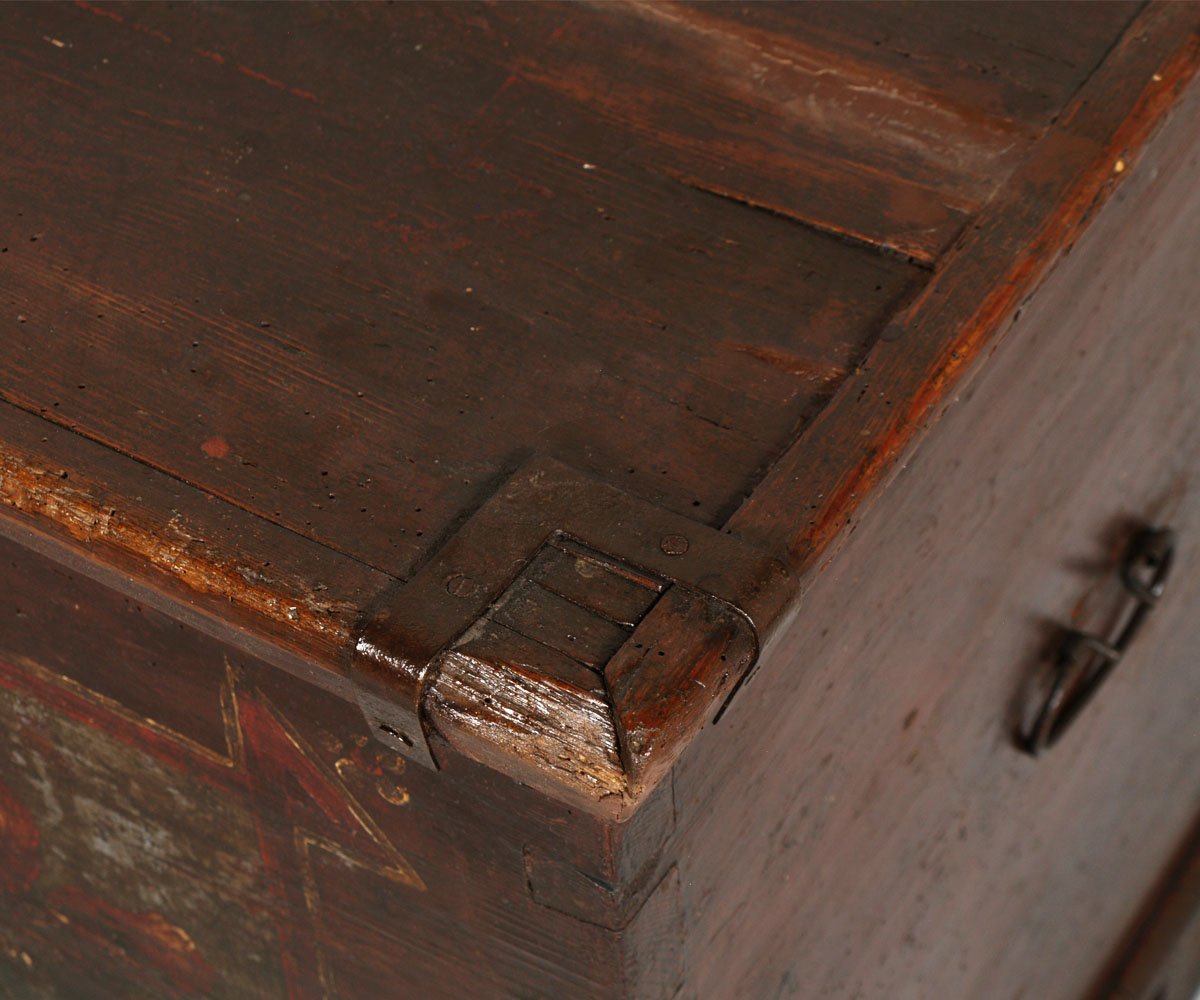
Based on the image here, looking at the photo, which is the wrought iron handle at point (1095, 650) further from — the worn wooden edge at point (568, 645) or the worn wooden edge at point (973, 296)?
the worn wooden edge at point (568, 645)

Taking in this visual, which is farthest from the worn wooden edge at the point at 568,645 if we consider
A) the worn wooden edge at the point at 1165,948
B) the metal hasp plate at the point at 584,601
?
the worn wooden edge at the point at 1165,948

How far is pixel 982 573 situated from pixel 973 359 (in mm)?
259

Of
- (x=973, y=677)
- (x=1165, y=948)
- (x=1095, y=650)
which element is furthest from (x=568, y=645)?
(x=1165, y=948)

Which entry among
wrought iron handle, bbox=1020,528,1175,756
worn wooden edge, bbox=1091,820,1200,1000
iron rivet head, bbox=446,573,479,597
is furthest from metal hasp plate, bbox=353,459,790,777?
worn wooden edge, bbox=1091,820,1200,1000

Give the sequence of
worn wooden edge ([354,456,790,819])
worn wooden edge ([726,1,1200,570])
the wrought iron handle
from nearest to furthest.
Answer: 1. worn wooden edge ([354,456,790,819])
2. worn wooden edge ([726,1,1200,570])
3. the wrought iron handle

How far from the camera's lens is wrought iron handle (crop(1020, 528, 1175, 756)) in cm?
121

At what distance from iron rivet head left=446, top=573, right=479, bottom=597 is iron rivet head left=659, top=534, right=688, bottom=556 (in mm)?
90

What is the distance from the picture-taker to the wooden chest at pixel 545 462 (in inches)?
28.9

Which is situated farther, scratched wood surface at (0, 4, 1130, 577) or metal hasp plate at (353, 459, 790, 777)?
scratched wood surface at (0, 4, 1130, 577)

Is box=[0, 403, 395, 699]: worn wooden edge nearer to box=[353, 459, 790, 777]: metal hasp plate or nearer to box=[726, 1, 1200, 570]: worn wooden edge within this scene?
box=[353, 459, 790, 777]: metal hasp plate

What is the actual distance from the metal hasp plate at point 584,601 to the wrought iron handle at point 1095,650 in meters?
0.56

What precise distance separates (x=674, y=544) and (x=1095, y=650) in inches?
23.5

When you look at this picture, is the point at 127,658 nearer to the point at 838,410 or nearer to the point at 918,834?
the point at 838,410

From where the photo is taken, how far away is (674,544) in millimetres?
735
